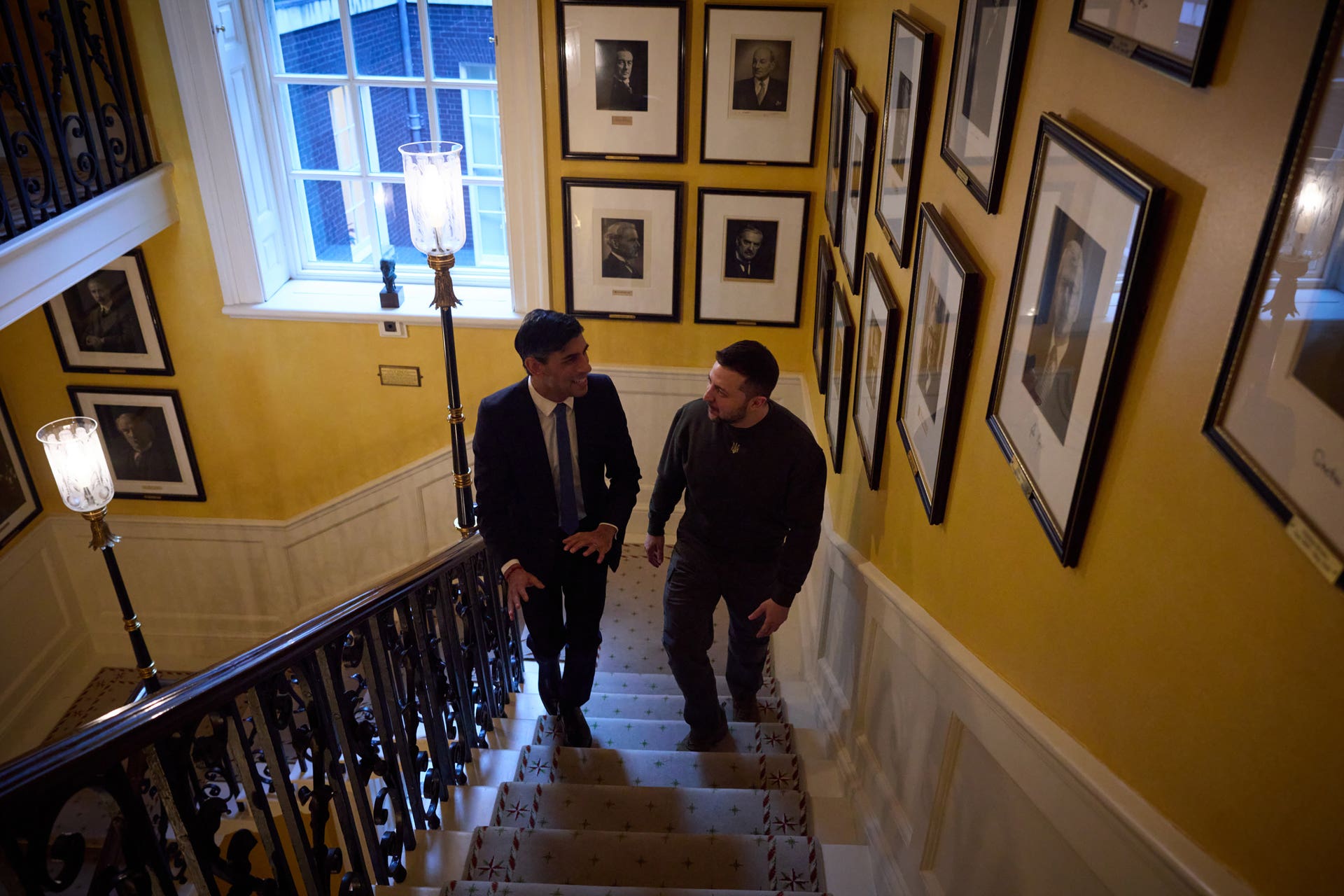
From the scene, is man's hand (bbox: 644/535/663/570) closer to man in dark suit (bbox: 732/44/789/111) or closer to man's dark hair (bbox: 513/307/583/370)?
man's dark hair (bbox: 513/307/583/370)

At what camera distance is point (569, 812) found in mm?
2666

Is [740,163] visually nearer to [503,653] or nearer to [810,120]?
[810,120]

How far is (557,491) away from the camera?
2.79 m

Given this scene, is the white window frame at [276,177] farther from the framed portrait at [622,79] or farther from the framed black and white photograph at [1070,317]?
the framed black and white photograph at [1070,317]

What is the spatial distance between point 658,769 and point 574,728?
12.2 inches

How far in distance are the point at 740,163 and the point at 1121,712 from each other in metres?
3.80

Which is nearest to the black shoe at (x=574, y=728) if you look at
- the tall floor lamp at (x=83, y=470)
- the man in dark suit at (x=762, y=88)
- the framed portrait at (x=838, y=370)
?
the framed portrait at (x=838, y=370)

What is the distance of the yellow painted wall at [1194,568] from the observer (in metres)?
0.87

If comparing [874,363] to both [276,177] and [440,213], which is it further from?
[276,177]

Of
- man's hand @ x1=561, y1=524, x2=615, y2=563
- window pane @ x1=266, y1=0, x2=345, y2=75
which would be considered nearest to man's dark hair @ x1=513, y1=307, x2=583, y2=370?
man's hand @ x1=561, y1=524, x2=615, y2=563

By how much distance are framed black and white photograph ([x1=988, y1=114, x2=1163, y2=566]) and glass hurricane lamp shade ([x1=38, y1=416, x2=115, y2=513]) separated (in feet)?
12.0

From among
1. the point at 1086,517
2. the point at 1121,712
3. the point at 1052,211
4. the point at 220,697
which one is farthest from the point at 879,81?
the point at 220,697

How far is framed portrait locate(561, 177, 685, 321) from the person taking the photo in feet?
15.3

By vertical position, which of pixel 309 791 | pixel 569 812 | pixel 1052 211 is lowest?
pixel 569 812
